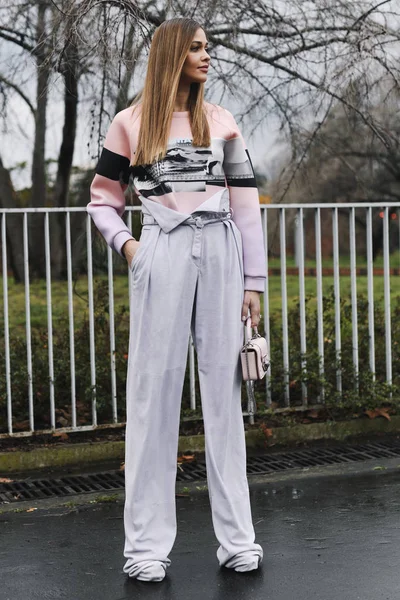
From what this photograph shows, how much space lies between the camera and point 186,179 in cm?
371

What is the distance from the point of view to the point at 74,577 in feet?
12.4

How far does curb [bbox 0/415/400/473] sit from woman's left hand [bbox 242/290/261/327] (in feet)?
7.59

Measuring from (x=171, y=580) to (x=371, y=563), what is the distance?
2.64 feet

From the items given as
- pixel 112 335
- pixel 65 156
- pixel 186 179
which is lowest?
pixel 112 335

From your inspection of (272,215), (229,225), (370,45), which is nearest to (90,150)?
(272,215)

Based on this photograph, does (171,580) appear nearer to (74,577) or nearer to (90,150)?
(74,577)

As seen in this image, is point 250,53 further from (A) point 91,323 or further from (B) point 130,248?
(B) point 130,248

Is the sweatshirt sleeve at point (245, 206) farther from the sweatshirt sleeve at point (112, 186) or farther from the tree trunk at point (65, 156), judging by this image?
the tree trunk at point (65, 156)

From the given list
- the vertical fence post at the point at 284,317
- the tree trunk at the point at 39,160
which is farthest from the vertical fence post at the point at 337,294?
the tree trunk at the point at 39,160

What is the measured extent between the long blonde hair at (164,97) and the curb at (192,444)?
257cm

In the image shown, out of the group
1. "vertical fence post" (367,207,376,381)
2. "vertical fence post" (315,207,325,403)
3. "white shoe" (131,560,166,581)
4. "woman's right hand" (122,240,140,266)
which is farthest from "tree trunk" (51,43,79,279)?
"white shoe" (131,560,166,581)

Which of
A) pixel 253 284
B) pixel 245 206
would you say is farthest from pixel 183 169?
pixel 253 284

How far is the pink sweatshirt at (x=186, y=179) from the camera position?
3703 millimetres

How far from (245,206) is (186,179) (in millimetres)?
288
